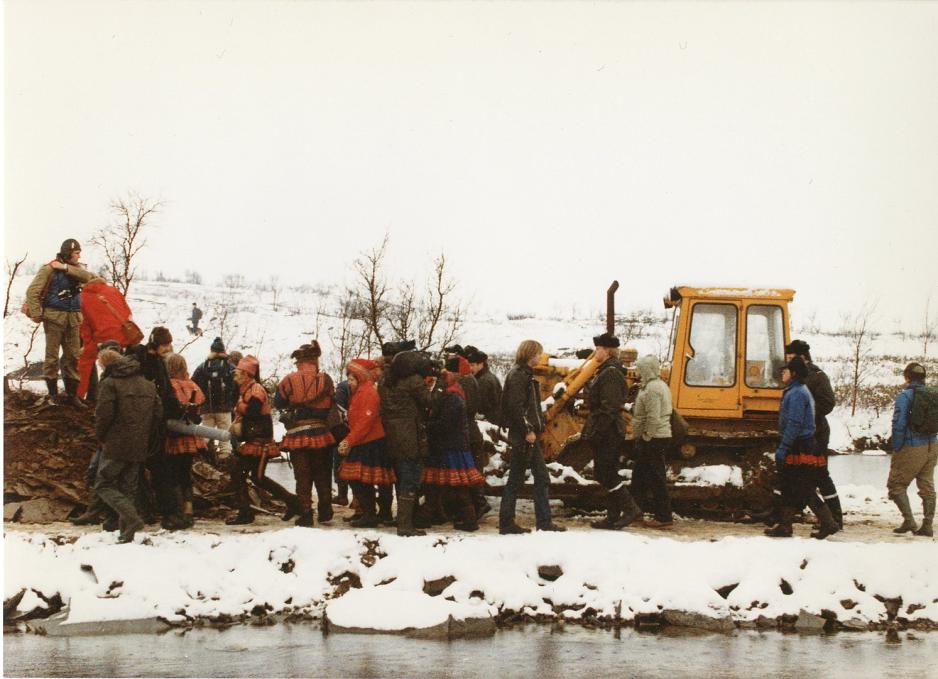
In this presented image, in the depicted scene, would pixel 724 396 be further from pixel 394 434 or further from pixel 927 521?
pixel 394 434

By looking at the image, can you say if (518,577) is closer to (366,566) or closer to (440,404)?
(366,566)

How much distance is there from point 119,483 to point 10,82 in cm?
391

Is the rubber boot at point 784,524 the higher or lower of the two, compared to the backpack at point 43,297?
lower

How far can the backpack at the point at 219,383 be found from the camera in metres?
12.5

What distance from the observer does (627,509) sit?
1072cm

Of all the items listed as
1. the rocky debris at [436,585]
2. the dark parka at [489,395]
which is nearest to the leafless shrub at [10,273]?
the dark parka at [489,395]

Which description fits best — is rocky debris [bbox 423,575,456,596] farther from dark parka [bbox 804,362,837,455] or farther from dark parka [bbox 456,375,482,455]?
dark parka [bbox 804,362,837,455]

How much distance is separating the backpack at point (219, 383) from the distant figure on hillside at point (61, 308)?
1509mm

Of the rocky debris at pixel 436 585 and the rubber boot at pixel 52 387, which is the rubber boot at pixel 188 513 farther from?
the rocky debris at pixel 436 585

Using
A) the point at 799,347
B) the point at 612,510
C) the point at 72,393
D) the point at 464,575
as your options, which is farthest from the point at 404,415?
the point at 72,393

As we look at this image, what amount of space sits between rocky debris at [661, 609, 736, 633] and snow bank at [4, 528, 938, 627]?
0.07 metres

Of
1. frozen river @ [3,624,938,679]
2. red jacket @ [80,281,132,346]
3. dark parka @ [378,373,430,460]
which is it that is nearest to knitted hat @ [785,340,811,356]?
frozen river @ [3,624,938,679]

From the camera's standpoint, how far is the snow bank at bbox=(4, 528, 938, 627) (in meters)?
8.44

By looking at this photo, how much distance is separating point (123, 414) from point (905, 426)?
766 centimetres
